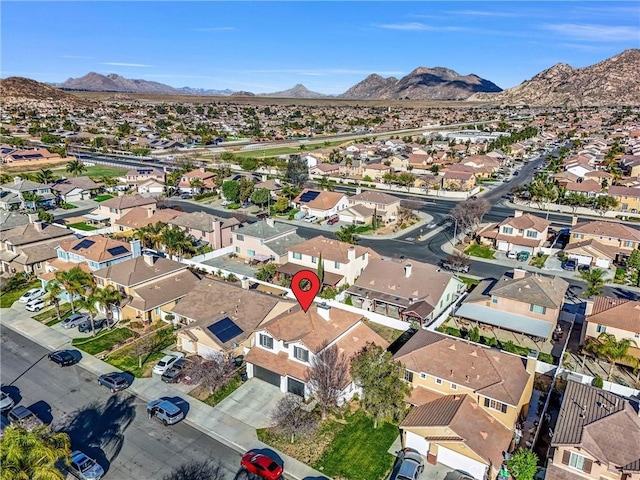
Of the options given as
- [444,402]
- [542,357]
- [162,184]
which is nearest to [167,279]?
[444,402]

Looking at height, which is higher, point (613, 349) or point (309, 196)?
point (309, 196)

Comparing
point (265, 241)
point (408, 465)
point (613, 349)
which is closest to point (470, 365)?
point (408, 465)

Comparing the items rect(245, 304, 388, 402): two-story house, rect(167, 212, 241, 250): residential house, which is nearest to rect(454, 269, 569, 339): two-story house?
rect(245, 304, 388, 402): two-story house

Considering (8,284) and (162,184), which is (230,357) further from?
(162,184)

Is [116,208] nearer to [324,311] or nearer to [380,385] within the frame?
[324,311]

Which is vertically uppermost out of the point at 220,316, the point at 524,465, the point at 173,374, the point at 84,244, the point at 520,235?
the point at 84,244

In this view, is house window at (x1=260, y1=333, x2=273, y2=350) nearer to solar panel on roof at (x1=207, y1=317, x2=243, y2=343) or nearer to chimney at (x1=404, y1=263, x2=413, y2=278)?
solar panel on roof at (x1=207, y1=317, x2=243, y2=343)
